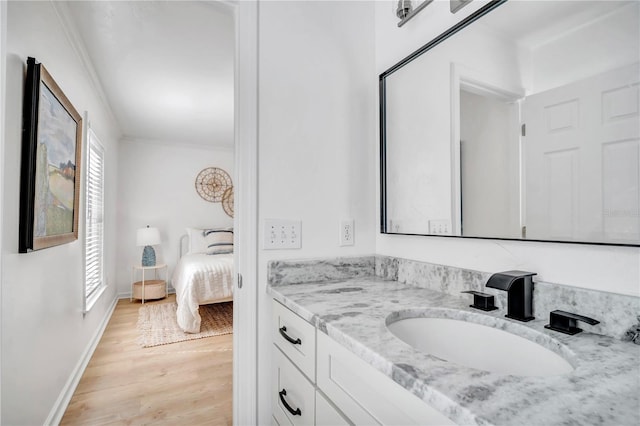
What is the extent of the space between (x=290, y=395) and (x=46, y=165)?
168 cm

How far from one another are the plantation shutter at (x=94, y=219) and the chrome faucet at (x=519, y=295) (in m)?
3.14

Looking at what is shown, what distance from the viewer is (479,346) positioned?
2.88 feet

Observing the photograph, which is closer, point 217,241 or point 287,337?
point 287,337

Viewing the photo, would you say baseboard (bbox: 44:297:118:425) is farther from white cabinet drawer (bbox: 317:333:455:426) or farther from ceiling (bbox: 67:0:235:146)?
ceiling (bbox: 67:0:235:146)

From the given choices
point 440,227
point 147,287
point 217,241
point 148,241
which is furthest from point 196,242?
point 440,227

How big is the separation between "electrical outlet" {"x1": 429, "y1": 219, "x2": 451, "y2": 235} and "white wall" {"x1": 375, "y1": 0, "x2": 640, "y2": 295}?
0.09 feet

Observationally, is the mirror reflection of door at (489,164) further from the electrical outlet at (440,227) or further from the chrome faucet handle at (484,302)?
the chrome faucet handle at (484,302)

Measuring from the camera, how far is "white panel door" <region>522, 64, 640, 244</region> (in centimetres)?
71

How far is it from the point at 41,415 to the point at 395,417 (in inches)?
79.0

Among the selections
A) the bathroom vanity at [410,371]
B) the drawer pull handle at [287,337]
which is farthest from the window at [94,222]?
the bathroom vanity at [410,371]

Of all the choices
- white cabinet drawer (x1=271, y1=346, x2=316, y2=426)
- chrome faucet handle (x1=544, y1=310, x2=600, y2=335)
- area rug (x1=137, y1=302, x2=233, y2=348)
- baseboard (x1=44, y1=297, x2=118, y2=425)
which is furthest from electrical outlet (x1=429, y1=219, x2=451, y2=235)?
area rug (x1=137, y1=302, x2=233, y2=348)

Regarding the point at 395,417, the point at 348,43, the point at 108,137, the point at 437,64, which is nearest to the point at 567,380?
the point at 395,417

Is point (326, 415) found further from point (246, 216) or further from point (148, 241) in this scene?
point (148, 241)

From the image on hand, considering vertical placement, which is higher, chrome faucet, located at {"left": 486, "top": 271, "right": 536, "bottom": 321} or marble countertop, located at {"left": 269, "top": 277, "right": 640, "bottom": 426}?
chrome faucet, located at {"left": 486, "top": 271, "right": 536, "bottom": 321}
